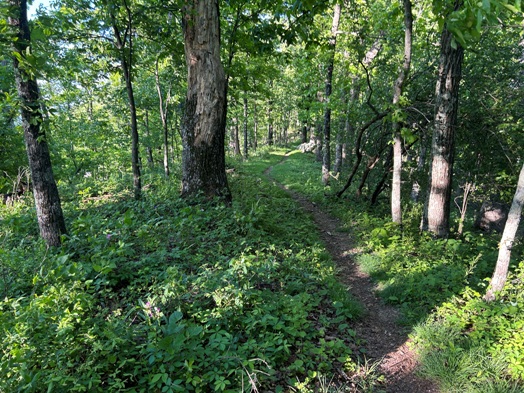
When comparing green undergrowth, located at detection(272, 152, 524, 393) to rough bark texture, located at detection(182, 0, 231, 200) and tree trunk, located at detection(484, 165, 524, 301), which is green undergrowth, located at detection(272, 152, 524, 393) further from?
rough bark texture, located at detection(182, 0, 231, 200)

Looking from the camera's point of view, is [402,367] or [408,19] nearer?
[402,367]

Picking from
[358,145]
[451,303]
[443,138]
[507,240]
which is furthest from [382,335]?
[358,145]

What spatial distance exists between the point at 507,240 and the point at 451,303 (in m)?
1.23

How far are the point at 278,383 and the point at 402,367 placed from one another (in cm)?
172

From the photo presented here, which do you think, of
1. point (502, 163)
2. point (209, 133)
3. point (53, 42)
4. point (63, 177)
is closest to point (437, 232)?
point (502, 163)

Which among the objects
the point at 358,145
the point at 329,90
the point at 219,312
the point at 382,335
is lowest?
the point at 382,335

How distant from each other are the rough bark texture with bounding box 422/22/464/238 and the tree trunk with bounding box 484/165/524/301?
2.95 meters

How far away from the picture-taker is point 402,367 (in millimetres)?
3736

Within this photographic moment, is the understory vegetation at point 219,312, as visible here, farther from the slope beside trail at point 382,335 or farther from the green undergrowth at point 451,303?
the slope beside trail at point 382,335

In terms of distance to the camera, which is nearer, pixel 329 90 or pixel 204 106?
pixel 204 106

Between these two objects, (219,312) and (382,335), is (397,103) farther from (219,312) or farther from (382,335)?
(219,312)

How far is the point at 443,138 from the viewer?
7.15 m

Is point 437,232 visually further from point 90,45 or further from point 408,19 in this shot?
point 90,45

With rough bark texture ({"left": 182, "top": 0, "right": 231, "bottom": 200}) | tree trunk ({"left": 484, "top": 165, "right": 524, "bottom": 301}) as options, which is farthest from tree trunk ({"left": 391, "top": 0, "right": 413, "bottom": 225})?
rough bark texture ({"left": 182, "top": 0, "right": 231, "bottom": 200})
